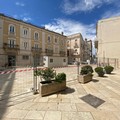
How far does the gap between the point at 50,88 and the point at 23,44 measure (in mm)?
23177

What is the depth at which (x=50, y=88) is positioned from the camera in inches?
213

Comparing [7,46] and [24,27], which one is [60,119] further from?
[24,27]

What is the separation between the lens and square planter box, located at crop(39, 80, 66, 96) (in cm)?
514

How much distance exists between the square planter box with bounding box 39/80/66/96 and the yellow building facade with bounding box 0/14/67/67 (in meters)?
14.7

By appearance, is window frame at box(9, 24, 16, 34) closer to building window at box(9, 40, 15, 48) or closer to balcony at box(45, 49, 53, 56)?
building window at box(9, 40, 15, 48)

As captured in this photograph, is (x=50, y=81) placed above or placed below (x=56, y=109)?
above

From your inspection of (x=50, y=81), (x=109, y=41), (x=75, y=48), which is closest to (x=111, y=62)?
(x=109, y=41)

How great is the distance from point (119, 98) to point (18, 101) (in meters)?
4.45

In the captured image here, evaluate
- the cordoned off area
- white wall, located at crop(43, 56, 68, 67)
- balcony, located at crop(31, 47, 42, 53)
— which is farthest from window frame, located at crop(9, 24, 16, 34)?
the cordoned off area

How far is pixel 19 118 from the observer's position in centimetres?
330

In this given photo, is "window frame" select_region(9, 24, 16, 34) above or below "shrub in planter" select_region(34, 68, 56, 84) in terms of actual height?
above

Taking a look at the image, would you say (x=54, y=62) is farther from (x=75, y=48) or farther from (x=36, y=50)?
(x=75, y=48)

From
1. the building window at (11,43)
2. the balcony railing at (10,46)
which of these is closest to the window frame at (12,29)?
the building window at (11,43)

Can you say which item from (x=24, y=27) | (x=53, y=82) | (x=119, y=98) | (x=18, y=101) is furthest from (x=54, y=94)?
(x=24, y=27)
